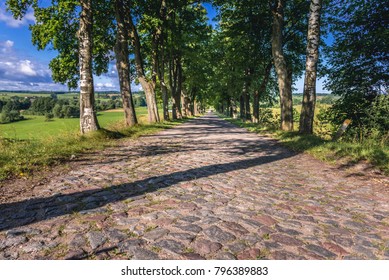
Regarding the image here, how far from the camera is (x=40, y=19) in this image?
47.9 feet

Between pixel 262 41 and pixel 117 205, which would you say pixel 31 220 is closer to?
pixel 117 205

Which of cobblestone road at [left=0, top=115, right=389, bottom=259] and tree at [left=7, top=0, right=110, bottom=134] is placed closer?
cobblestone road at [left=0, top=115, right=389, bottom=259]

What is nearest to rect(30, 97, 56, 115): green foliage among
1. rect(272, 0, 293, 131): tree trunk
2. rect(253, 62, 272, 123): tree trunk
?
rect(253, 62, 272, 123): tree trunk

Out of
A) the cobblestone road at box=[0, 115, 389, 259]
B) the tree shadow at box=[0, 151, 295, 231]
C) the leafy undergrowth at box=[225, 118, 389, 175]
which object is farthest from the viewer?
the leafy undergrowth at box=[225, 118, 389, 175]

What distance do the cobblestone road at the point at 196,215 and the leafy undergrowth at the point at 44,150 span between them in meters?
1.04

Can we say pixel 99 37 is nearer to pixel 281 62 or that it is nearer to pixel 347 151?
pixel 281 62

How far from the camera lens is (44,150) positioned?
8.07 meters

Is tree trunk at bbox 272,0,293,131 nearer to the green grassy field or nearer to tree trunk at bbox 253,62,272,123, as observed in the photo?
tree trunk at bbox 253,62,272,123

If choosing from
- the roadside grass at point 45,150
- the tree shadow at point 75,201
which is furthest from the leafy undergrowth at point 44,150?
the tree shadow at point 75,201

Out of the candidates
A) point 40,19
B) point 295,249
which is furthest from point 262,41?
point 295,249

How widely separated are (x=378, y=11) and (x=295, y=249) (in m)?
14.9

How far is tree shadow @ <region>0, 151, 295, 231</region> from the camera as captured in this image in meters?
3.85

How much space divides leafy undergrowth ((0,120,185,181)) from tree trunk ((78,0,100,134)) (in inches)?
24.8

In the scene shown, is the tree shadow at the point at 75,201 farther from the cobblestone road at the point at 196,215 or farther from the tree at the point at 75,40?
the tree at the point at 75,40
